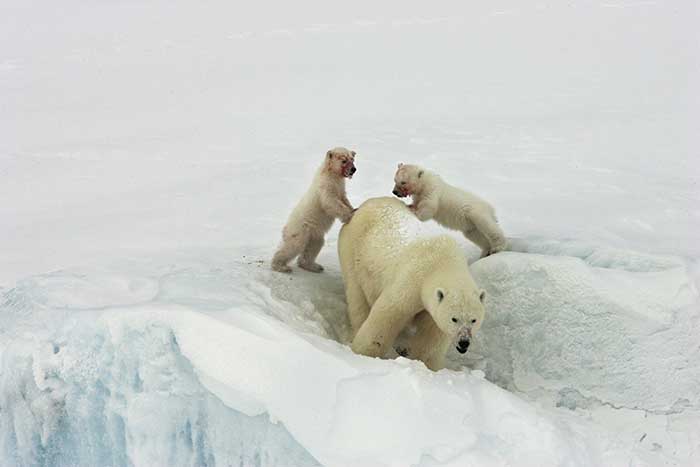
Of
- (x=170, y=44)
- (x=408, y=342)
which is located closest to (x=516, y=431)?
(x=408, y=342)

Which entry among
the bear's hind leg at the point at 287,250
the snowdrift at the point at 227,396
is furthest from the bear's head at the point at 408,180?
the snowdrift at the point at 227,396

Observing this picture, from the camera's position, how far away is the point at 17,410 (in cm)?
375

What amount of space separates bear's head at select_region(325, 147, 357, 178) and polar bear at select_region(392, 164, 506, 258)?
557 millimetres

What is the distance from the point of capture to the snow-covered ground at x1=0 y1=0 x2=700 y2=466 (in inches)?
142

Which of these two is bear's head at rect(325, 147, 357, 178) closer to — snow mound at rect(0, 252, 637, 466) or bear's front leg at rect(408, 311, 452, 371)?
bear's front leg at rect(408, 311, 452, 371)

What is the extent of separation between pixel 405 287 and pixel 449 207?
6.41 feet

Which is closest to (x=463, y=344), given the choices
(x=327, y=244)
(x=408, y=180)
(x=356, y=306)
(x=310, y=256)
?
(x=356, y=306)

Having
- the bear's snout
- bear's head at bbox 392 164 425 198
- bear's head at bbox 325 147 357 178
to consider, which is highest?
bear's head at bbox 325 147 357 178

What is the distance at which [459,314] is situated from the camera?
4277mm

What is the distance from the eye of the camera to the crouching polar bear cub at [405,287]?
434 centimetres

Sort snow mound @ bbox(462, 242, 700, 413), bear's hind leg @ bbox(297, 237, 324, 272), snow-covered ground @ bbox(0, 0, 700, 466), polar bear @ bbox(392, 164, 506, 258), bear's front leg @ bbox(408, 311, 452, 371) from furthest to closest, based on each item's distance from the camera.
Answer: polar bear @ bbox(392, 164, 506, 258)
bear's hind leg @ bbox(297, 237, 324, 272)
bear's front leg @ bbox(408, 311, 452, 371)
snow mound @ bbox(462, 242, 700, 413)
snow-covered ground @ bbox(0, 0, 700, 466)

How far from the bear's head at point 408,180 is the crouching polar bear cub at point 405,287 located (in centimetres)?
76

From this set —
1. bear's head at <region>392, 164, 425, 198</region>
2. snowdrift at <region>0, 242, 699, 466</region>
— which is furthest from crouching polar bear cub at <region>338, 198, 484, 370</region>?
bear's head at <region>392, 164, 425, 198</region>

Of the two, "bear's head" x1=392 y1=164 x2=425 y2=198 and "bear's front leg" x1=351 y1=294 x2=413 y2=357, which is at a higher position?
"bear's head" x1=392 y1=164 x2=425 y2=198
